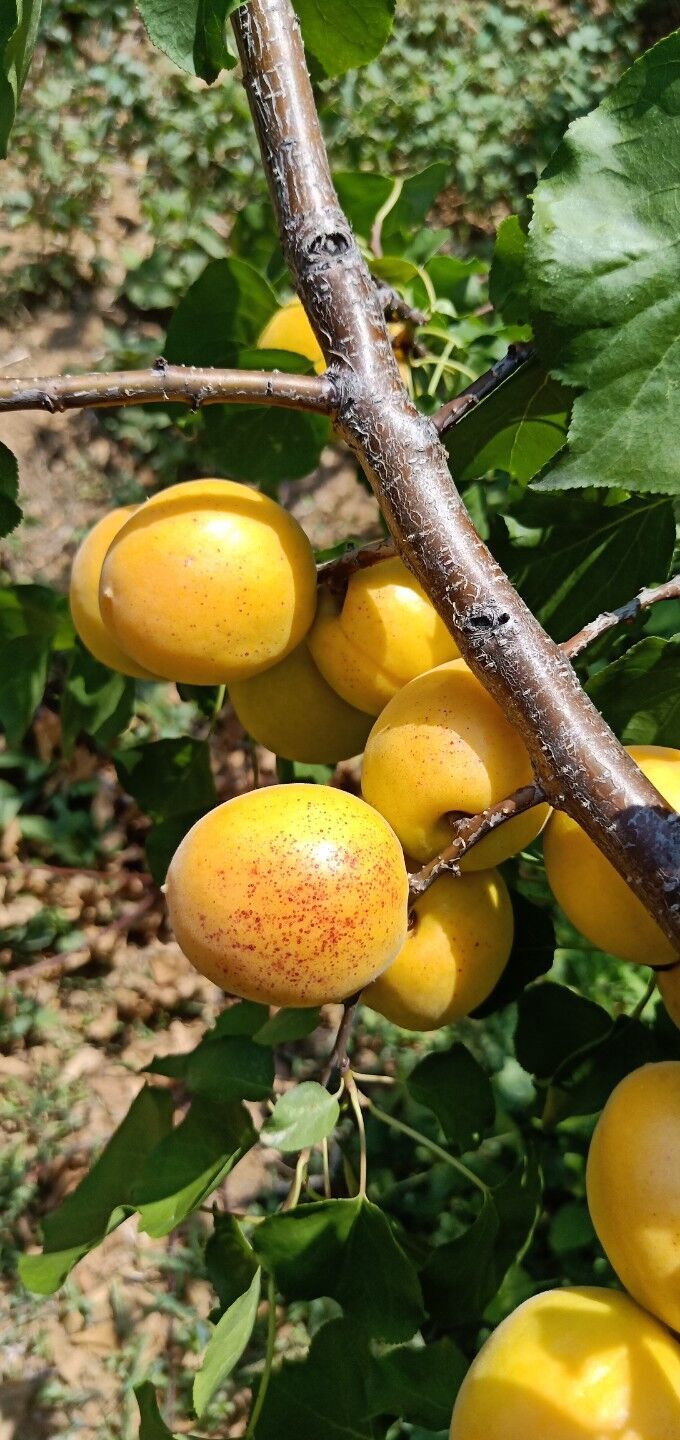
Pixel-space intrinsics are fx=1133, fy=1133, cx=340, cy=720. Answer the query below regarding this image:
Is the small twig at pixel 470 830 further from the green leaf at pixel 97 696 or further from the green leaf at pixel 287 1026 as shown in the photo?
the green leaf at pixel 97 696

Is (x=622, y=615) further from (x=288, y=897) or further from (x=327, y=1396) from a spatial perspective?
(x=327, y=1396)

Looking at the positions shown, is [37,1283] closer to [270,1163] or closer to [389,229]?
[270,1163]

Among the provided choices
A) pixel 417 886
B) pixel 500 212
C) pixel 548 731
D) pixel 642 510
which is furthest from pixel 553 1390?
pixel 500 212

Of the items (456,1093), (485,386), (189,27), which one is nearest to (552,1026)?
(456,1093)

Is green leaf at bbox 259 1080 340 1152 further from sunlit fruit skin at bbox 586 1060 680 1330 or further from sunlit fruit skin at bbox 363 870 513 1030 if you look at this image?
sunlit fruit skin at bbox 586 1060 680 1330

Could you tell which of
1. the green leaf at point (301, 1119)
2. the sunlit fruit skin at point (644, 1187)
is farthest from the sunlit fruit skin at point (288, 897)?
the sunlit fruit skin at point (644, 1187)

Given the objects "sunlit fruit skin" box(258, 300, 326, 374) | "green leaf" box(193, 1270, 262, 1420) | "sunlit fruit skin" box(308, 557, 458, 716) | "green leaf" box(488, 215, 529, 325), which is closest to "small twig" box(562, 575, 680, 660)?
"sunlit fruit skin" box(308, 557, 458, 716)
